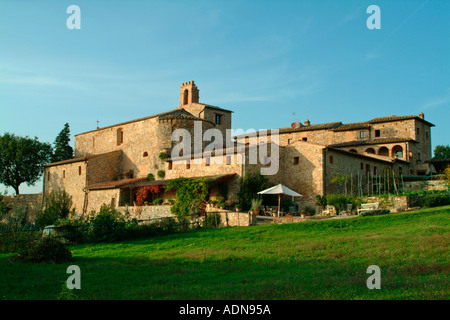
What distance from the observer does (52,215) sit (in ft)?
112

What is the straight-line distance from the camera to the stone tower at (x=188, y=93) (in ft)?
137

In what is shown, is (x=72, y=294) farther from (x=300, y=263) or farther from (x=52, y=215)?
(x=52, y=215)

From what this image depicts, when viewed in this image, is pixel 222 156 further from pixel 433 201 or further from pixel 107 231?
pixel 433 201

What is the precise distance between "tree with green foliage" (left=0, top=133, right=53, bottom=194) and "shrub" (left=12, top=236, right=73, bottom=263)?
38.5 m

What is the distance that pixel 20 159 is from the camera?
46688mm

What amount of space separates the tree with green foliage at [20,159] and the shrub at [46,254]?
38.5 metres

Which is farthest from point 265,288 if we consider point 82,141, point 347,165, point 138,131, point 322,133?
point 82,141

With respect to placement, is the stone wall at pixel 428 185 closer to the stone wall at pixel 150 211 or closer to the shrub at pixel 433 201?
the shrub at pixel 433 201

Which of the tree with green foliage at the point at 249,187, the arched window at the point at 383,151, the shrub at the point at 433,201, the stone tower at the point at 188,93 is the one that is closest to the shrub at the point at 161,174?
the tree with green foliage at the point at 249,187

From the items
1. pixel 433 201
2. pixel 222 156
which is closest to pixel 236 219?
pixel 222 156

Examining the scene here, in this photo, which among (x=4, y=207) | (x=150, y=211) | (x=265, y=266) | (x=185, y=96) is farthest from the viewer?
(x=185, y=96)

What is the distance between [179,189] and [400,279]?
1937 centimetres

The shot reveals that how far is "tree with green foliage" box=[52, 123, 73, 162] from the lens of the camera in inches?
1871

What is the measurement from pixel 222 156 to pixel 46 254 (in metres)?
16.5
